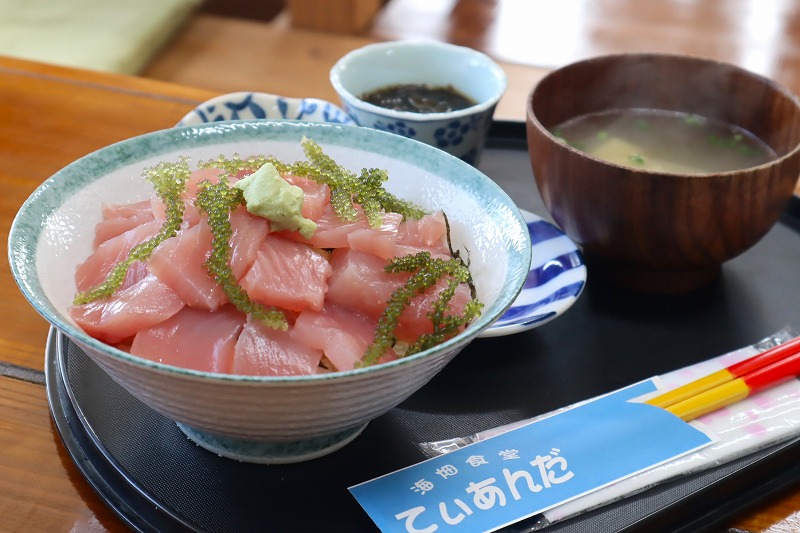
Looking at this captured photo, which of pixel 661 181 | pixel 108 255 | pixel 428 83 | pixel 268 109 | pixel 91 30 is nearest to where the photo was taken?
pixel 108 255

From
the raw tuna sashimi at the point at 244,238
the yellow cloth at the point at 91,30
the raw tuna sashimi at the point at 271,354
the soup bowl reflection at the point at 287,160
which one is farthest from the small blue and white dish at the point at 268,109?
the yellow cloth at the point at 91,30

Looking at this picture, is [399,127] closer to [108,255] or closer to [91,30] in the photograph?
[108,255]

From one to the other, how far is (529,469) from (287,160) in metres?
0.54

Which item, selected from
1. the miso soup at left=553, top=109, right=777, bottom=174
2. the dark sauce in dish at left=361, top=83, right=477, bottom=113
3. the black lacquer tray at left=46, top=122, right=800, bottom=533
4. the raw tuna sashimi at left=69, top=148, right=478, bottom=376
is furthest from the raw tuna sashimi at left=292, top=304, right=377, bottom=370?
the dark sauce in dish at left=361, top=83, right=477, bottom=113

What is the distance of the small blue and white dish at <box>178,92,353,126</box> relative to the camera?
60.8 inches

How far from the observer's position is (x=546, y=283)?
1.22m

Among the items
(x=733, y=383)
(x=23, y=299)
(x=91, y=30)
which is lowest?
(x=91, y=30)

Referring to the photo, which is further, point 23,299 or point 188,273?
point 23,299

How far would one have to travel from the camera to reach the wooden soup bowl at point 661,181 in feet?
3.75

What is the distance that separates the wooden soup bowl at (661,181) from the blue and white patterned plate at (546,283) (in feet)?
0.11

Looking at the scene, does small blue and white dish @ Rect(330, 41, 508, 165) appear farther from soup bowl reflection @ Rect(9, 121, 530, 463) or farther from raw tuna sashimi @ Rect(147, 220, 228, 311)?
raw tuna sashimi @ Rect(147, 220, 228, 311)

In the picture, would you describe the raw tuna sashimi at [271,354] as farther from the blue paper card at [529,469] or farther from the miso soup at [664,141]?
the miso soup at [664,141]

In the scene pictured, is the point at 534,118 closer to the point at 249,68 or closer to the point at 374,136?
the point at 374,136

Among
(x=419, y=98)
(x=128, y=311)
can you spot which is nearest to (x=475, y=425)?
(x=128, y=311)
